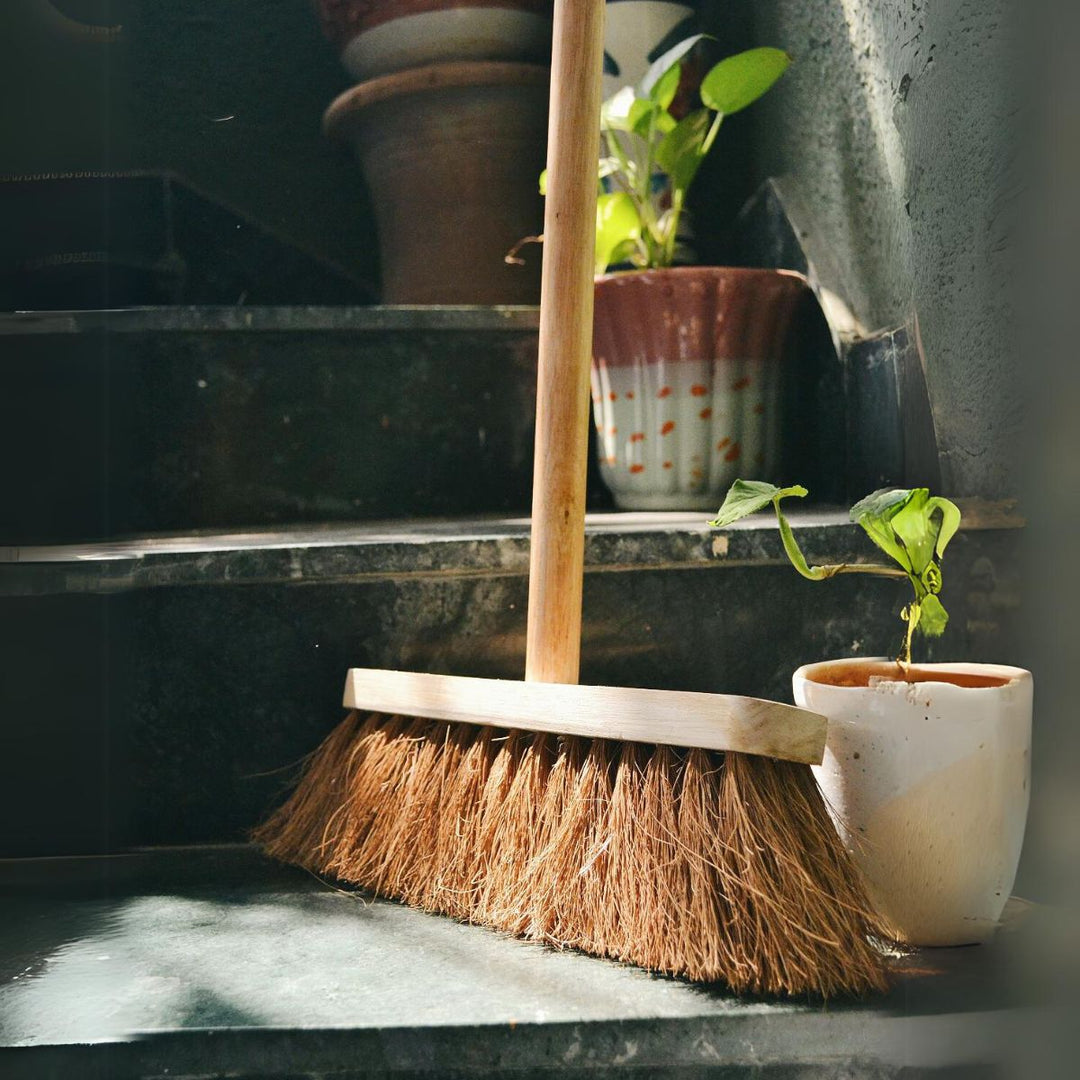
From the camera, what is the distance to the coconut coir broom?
0.60 meters

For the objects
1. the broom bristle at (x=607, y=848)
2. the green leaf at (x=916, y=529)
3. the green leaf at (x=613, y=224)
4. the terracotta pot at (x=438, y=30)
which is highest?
the terracotta pot at (x=438, y=30)

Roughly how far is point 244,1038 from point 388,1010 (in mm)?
73

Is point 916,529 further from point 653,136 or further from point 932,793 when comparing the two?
point 653,136

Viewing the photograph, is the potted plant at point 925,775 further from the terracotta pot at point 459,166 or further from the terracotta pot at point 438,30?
the terracotta pot at point 438,30

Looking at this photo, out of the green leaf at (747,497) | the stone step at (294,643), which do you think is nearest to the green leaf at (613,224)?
the stone step at (294,643)

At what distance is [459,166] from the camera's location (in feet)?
4.29

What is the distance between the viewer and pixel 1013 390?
0.72m

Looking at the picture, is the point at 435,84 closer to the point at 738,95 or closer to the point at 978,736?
the point at 738,95

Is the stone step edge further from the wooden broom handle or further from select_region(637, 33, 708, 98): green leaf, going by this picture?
select_region(637, 33, 708, 98): green leaf

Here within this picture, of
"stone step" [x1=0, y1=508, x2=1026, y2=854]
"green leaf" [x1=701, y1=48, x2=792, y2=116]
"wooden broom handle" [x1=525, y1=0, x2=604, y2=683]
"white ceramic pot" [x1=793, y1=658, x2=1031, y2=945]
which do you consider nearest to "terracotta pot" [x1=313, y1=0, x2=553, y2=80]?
"green leaf" [x1=701, y1=48, x2=792, y2=116]

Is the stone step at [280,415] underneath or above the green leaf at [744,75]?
underneath

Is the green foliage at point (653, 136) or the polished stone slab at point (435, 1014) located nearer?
the polished stone slab at point (435, 1014)

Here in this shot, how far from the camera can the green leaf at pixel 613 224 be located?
3.50 feet

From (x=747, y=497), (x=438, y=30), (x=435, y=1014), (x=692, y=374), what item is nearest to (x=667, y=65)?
(x=692, y=374)
